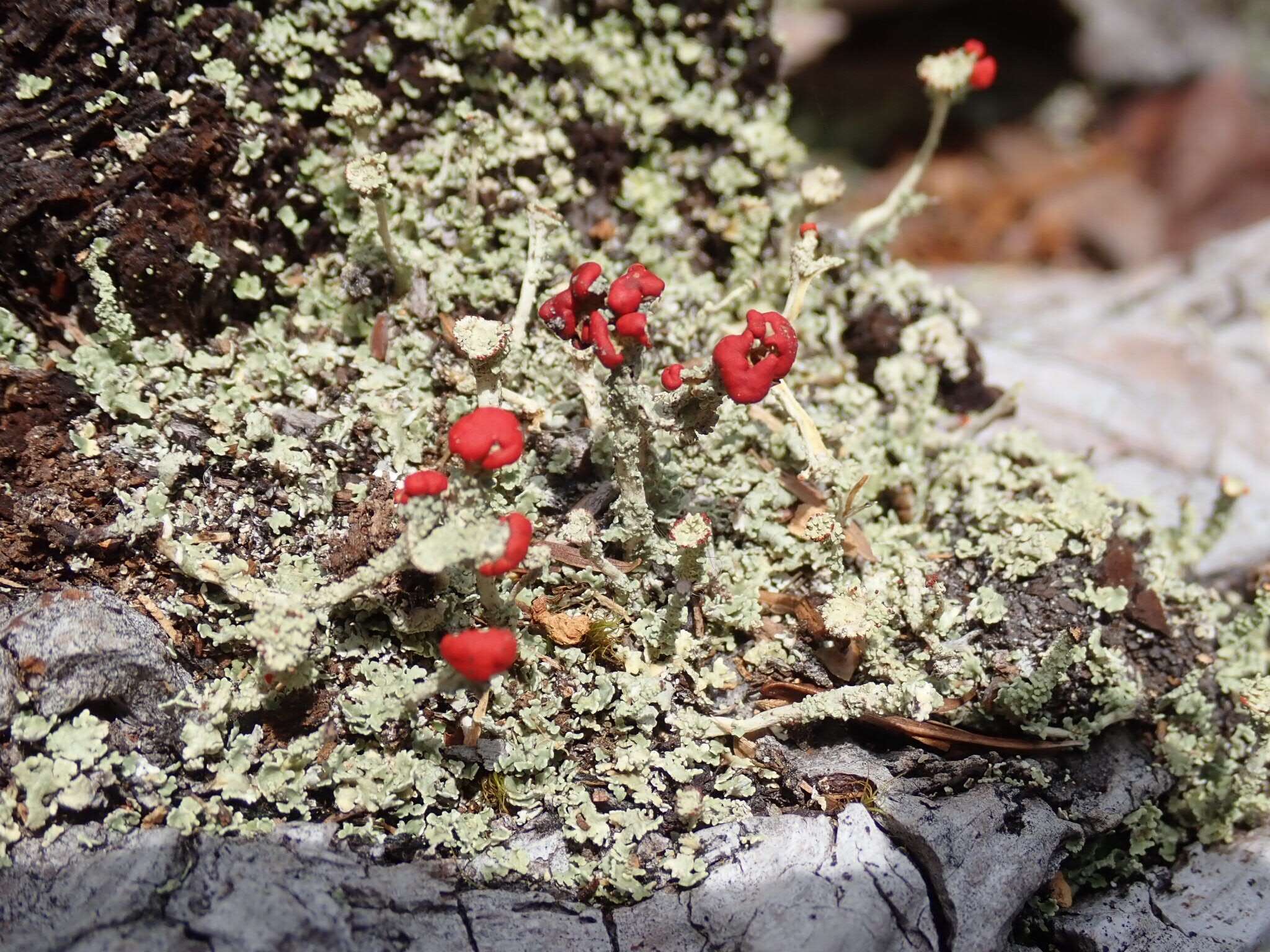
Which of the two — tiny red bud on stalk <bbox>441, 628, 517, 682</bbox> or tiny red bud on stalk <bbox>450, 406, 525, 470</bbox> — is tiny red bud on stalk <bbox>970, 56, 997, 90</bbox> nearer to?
tiny red bud on stalk <bbox>450, 406, 525, 470</bbox>

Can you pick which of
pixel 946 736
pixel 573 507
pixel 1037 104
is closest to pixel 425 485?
pixel 573 507

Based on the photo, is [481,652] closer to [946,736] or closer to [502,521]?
[502,521]

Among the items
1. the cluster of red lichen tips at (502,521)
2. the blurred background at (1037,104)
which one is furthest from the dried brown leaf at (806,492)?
the blurred background at (1037,104)

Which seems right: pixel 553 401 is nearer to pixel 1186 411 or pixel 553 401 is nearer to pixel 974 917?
pixel 974 917

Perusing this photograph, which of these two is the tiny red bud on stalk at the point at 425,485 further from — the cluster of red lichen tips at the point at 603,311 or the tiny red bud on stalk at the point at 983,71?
the tiny red bud on stalk at the point at 983,71

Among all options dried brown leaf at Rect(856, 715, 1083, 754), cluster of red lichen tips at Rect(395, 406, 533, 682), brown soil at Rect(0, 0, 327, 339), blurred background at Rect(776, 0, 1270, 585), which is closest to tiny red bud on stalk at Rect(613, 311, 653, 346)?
cluster of red lichen tips at Rect(395, 406, 533, 682)
